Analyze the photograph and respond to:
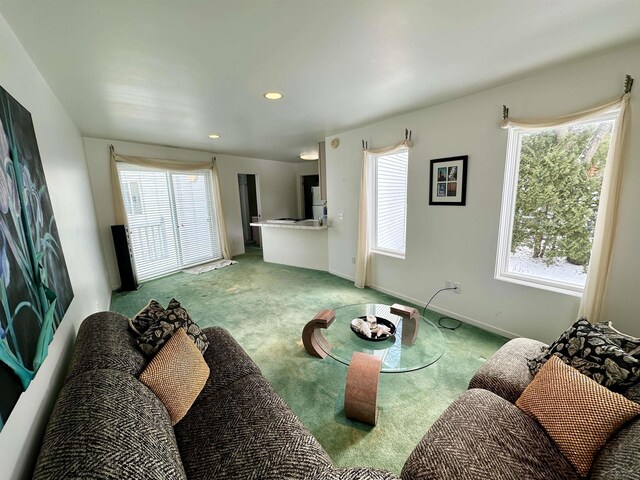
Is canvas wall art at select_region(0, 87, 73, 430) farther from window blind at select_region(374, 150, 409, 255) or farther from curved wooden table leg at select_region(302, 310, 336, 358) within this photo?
window blind at select_region(374, 150, 409, 255)

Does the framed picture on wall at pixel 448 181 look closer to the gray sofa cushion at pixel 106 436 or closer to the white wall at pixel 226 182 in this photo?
the gray sofa cushion at pixel 106 436

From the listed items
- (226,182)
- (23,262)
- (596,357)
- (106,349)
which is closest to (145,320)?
(106,349)

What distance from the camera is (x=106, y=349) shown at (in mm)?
A: 1191

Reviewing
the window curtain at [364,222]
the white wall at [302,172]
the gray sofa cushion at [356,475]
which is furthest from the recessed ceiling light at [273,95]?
the white wall at [302,172]

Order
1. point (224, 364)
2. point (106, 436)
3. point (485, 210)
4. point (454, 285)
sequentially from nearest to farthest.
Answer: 1. point (106, 436)
2. point (224, 364)
3. point (485, 210)
4. point (454, 285)

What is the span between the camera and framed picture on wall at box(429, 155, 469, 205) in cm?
263

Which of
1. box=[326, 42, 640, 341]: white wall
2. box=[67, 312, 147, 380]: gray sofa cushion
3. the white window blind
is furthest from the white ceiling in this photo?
the white window blind

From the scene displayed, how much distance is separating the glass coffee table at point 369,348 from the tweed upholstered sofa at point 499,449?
42 cm

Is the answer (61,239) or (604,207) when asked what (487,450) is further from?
(61,239)

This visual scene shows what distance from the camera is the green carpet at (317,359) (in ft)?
5.00

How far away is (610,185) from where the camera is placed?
1821 mm

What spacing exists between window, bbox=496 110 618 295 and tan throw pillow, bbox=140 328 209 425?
273cm

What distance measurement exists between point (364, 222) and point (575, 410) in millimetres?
2775

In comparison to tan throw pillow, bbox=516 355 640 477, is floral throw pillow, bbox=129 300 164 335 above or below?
above
